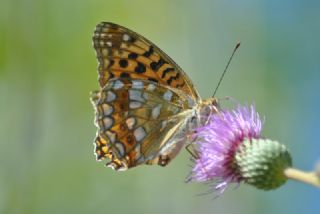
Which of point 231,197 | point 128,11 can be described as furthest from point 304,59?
point 128,11

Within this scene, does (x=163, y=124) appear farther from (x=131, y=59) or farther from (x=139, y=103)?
(x=131, y=59)

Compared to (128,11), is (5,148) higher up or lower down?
lower down

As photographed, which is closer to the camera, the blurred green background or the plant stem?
the plant stem

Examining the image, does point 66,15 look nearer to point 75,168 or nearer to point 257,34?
point 75,168

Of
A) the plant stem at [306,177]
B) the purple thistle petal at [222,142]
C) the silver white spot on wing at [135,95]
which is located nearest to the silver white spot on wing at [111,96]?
the silver white spot on wing at [135,95]

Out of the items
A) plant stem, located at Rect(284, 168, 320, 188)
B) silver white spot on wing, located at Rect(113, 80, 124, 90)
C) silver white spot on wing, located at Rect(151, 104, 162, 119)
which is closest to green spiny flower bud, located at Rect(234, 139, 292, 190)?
plant stem, located at Rect(284, 168, 320, 188)

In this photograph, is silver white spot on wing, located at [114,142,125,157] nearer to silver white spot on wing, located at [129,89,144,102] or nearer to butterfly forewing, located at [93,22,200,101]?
silver white spot on wing, located at [129,89,144,102]
